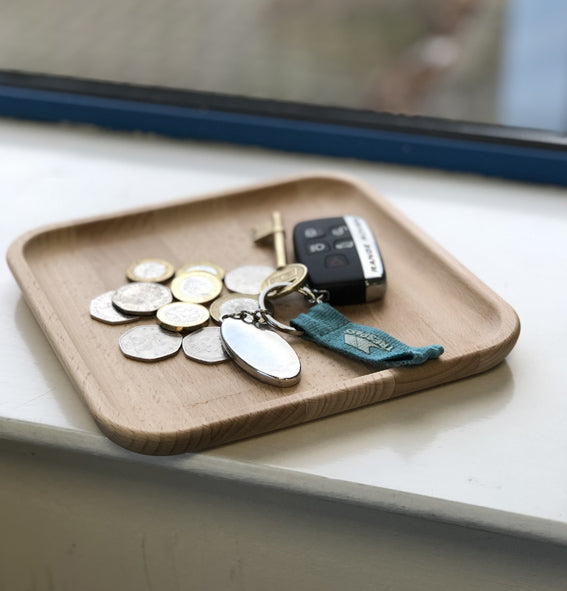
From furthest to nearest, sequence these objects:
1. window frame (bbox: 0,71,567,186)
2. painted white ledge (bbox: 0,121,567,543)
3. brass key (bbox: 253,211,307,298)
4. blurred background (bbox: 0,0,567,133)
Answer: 1. blurred background (bbox: 0,0,567,133)
2. window frame (bbox: 0,71,567,186)
3. brass key (bbox: 253,211,307,298)
4. painted white ledge (bbox: 0,121,567,543)

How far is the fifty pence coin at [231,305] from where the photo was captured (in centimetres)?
55

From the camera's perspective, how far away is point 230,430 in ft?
1.53

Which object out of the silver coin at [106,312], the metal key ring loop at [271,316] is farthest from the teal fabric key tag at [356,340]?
the silver coin at [106,312]

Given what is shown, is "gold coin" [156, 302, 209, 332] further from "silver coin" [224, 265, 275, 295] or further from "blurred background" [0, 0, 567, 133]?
"blurred background" [0, 0, 567, 133]

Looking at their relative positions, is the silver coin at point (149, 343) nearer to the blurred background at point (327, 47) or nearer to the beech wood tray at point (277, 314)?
the beech wood tray at point (277, 314)

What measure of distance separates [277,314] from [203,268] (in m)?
0.07

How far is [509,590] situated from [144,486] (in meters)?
0.22

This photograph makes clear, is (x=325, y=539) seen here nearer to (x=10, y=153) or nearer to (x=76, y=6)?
(x=10, y=153)

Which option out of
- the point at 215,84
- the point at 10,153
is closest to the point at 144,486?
the point at 10,153

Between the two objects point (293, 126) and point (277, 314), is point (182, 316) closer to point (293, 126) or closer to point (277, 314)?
point (277, 314)

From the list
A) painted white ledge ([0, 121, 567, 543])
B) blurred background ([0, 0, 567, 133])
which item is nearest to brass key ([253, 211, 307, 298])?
painted white ledge ([0, 121, 567, 543])

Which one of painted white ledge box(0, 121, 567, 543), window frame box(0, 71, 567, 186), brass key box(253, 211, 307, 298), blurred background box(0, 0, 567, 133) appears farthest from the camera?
blurred background box(0, 0, 567, 133)

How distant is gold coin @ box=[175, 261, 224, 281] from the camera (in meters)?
0.60

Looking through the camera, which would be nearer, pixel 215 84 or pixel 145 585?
pixel 145 585
